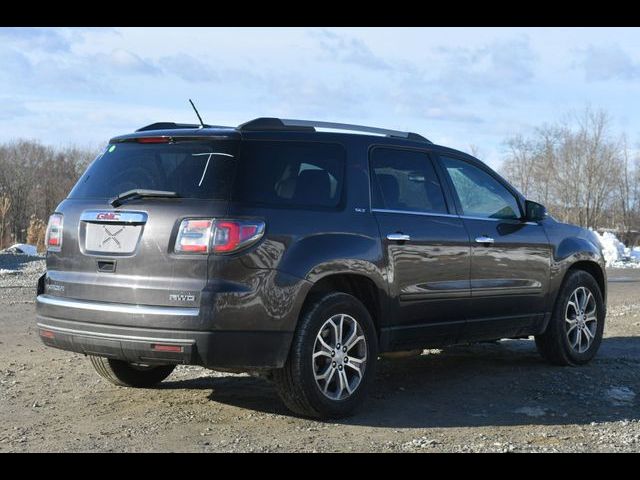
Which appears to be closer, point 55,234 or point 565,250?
point 55,234

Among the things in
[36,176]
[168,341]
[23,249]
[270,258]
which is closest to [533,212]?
[270,258]

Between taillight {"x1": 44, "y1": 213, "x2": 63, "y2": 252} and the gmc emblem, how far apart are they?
415 millimetres

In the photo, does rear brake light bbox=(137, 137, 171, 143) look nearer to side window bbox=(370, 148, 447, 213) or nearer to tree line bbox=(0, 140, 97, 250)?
side window bbox=(370, 148, 447, 213)

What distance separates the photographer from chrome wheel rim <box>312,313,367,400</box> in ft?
19.3

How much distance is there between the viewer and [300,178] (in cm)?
601

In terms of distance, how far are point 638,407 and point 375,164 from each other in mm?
2560

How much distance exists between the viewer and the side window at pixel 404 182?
651 centimetres

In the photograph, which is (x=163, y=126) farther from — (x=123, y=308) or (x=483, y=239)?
(x=483, y=239)

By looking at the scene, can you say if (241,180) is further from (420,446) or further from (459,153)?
(459,153)

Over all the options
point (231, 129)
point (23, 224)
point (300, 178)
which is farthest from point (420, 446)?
point (23, 224)

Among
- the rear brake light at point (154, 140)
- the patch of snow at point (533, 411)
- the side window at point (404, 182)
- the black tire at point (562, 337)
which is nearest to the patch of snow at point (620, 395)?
the patch of snow at point (533, 411)

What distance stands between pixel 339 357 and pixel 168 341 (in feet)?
3.82

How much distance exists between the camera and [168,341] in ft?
17.9

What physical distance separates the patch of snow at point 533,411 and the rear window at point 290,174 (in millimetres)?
1935
